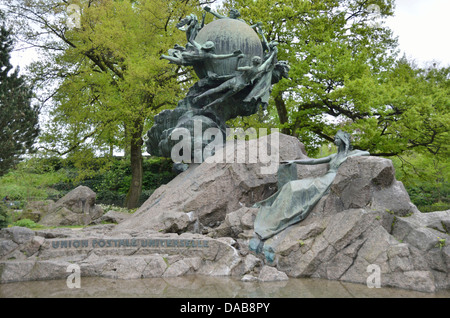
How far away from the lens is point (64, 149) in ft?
54.5

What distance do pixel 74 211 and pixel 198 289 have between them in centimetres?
811

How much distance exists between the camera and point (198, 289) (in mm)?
4613

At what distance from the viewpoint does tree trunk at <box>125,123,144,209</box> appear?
15578 mm

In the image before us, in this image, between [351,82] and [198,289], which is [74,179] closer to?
[351,82]

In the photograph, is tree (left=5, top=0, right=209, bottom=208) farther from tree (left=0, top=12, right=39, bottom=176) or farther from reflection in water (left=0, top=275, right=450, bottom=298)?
reflection in water (left=0, top=275, right=450, bottom=298)

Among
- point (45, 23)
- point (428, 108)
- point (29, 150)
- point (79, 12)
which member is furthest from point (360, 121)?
point (45, 23)

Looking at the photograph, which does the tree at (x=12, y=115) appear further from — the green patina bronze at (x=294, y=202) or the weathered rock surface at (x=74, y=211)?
the weathered rock surface at (x=74, y=211)

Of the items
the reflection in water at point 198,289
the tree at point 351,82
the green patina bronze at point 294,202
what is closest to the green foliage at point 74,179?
the tree at point 351,82

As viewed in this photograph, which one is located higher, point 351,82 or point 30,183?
point 351,82

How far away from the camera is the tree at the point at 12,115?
6.27 m

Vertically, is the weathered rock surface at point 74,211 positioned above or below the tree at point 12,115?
below

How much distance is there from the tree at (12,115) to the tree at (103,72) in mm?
8315

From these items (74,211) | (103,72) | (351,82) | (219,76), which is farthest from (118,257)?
(103,72)
